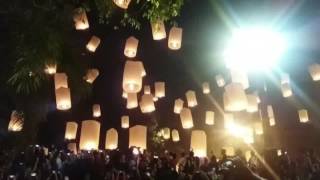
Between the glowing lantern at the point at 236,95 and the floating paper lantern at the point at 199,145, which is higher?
the glowing lantern at the point at 236,95

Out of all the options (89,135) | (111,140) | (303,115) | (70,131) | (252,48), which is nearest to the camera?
(89,135)

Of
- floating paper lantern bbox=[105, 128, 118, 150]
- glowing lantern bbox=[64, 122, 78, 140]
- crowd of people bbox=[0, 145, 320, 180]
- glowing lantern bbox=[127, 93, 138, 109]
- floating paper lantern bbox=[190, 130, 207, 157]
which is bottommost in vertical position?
crowd of people bbox=[0, 145, 320, 180]

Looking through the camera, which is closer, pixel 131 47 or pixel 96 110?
pixel 131 47

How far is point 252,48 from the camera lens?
1362 cm

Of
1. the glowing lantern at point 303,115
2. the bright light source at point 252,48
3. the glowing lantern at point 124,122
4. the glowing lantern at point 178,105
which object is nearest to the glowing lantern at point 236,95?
the bright light source at point 252,48

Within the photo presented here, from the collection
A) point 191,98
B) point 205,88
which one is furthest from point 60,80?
point 205,88

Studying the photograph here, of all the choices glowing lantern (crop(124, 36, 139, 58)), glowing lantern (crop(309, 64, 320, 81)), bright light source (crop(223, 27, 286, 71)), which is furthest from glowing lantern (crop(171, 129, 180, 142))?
glowing lantern (crop(309, 64, 320, 81))

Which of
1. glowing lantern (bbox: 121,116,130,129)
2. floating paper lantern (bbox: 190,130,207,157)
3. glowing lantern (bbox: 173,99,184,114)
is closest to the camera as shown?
floating paper lantern (bbox: 190,130,207,157)

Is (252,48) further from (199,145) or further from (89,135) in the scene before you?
(89,135)

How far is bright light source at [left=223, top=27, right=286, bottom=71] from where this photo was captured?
13594 millimetres

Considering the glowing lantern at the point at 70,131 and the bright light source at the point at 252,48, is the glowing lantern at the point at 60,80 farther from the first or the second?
the bright light source at the point at 252,48

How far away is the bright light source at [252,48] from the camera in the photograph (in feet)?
44.6

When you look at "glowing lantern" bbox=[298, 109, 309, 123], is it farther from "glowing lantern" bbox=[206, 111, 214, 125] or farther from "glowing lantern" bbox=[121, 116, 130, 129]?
"glowing lantern" bbox=[121, 116, 130, 129]

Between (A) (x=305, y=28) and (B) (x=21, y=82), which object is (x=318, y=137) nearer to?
(A) (x=305, y=28)
